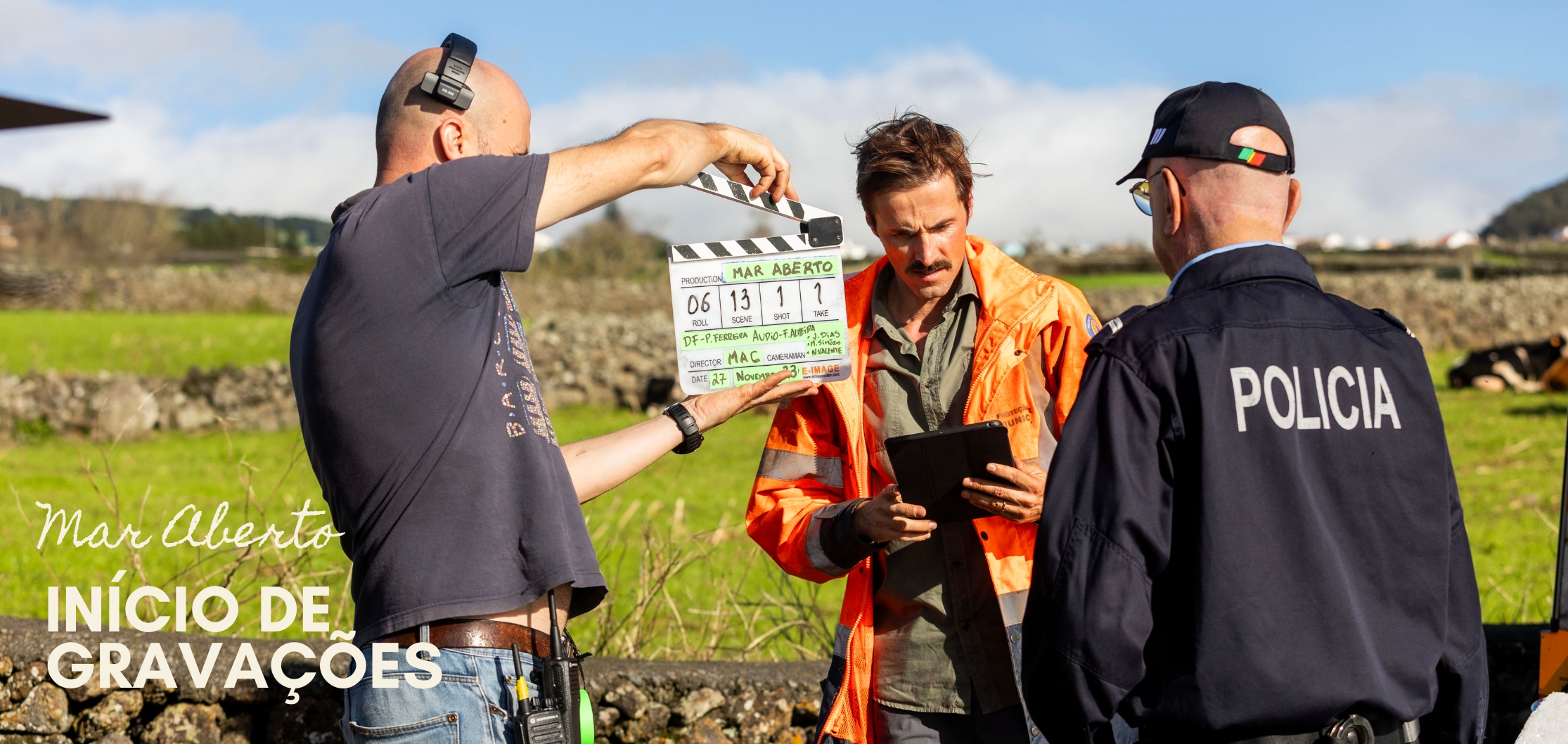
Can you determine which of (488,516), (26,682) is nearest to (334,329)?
(488,516)

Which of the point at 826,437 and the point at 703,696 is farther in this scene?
the point at 703,696

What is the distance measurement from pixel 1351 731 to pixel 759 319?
1.63 m

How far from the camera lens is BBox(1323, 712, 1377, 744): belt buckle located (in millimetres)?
1906

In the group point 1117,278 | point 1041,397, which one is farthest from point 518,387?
point 1117,278

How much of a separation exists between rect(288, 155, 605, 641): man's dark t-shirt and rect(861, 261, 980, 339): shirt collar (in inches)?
43.6

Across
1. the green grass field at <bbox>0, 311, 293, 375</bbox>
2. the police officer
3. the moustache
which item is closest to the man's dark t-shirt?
the police officer

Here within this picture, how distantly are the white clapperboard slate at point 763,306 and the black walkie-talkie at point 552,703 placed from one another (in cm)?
88

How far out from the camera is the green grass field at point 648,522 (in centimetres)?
516

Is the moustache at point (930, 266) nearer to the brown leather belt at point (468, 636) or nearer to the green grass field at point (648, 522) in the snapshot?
the brown leather belt at point (468, 636)

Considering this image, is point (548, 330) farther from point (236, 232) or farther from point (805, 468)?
point (236, 232)

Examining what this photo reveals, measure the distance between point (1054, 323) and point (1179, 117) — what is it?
88 cm

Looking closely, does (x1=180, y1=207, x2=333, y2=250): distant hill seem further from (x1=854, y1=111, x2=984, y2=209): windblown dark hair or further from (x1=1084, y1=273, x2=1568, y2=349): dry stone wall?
(x1=854, y1=111, x2=984, y2=209): windblown dark hair

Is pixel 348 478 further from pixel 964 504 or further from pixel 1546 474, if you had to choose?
pixel 1546 474

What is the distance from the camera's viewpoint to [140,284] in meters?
39.3
